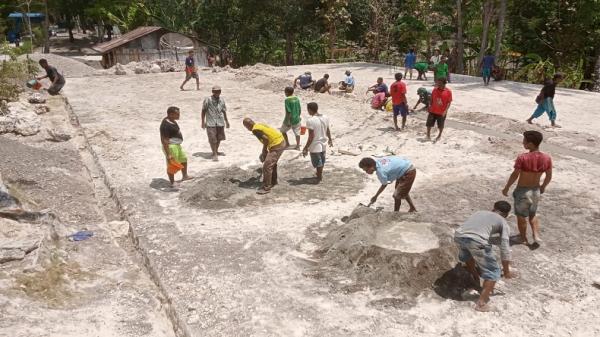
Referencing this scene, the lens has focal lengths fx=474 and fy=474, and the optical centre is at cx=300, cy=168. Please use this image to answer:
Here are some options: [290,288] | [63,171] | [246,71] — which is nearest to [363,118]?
[63,171]

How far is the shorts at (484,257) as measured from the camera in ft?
16.3

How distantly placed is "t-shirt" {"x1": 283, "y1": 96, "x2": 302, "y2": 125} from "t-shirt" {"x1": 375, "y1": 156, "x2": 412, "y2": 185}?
13.4 feet

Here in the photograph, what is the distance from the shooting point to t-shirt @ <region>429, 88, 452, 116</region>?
11.1 m

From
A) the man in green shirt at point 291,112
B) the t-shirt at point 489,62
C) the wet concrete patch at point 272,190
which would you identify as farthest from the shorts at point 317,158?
the t-shirt at point 489,62

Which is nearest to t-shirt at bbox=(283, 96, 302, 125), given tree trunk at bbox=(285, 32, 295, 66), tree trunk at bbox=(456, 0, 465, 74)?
tree trunk at bbox=(456, 0, 465, 74)

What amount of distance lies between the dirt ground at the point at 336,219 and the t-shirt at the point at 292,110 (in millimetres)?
814

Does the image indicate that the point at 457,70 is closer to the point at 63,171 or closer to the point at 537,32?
the point at 537,32

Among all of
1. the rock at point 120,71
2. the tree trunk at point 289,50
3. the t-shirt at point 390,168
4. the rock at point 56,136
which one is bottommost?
the rock at point 56,136

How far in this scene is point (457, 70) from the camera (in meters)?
24.7

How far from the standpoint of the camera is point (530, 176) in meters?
6.15

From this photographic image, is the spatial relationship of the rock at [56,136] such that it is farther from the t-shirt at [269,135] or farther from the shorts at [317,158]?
the shorts at [317,158]

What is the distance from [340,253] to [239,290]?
55.6 inches

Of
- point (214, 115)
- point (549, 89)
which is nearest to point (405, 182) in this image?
point (214, 115)

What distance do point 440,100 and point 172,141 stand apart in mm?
6234
